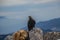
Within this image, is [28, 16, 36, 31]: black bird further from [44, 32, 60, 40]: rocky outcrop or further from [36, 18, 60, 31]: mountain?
[44, 32, 60, 40]: rocky outcrop

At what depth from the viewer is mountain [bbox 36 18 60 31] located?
176 centimetres

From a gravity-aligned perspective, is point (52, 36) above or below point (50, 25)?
below

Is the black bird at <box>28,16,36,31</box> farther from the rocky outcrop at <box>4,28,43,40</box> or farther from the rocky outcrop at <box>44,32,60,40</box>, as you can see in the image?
the rocky outcrop at <box>44,32,60,40</box>

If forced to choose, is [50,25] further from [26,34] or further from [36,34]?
[26,34]

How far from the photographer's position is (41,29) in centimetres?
177

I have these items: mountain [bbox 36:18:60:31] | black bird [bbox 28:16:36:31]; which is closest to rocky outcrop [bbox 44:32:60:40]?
mountain [bbox 36:18:60:31]

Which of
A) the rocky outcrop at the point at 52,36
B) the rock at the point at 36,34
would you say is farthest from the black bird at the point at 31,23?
the rocky outcrop at the point at 52,36

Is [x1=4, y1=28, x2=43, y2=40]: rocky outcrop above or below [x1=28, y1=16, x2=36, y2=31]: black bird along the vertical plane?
below

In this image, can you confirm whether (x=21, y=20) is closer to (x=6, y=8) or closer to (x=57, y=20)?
(x=6, y=8)

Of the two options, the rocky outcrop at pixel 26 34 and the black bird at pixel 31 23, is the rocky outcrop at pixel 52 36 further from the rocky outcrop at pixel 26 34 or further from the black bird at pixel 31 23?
the black bird at pixel 31 23

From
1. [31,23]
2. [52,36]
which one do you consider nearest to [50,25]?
[52,36]

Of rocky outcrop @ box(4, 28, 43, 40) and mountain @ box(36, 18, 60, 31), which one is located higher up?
mountain @ box(36, 18, 60, 31)

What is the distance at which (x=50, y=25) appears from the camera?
69.9 inches

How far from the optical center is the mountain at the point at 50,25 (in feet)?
5.78
